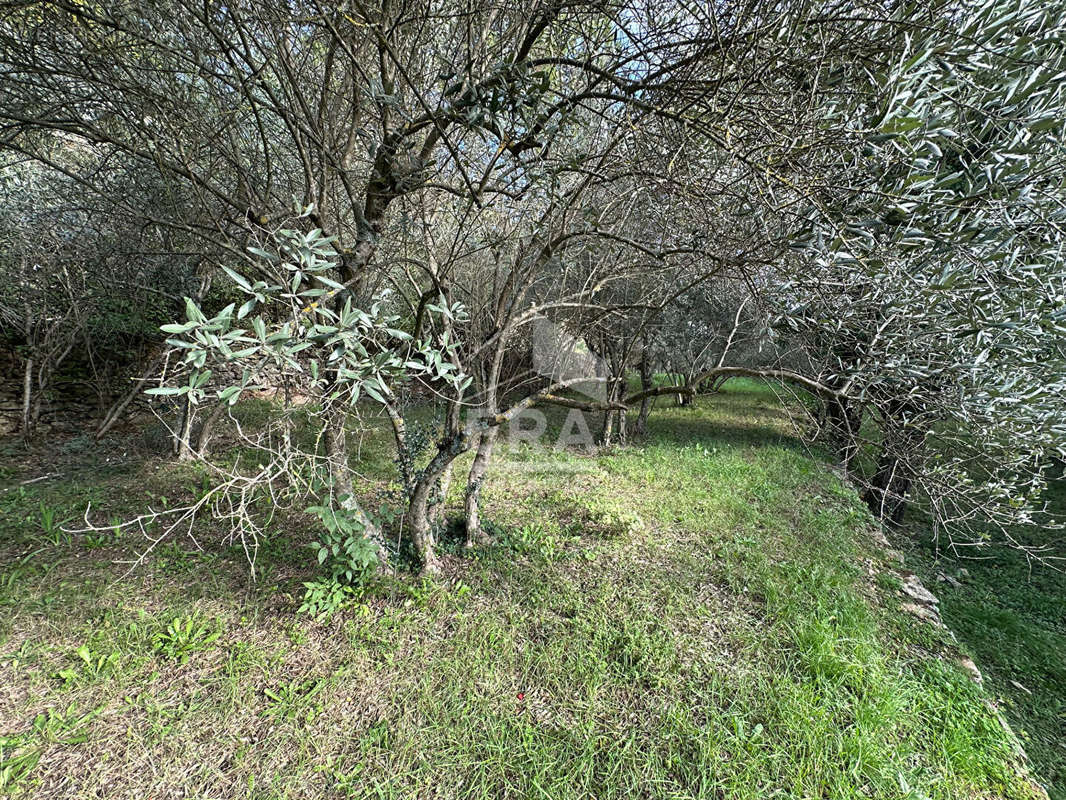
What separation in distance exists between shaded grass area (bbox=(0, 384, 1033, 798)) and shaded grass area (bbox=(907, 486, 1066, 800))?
3.38 ft

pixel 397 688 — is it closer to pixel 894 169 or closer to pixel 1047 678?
pixel 894 169

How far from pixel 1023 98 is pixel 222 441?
731 cm

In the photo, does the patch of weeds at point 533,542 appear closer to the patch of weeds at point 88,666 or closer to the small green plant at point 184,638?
the small green plant at point 184,638

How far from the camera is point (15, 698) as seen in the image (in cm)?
188

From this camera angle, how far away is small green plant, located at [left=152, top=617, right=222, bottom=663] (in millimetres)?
2166

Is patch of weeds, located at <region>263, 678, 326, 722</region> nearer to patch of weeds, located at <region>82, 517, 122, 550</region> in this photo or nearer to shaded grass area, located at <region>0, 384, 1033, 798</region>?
shaded grass area, located at <region>0, 384, 1033, 798</region>

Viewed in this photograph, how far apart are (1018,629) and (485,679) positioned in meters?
5.47

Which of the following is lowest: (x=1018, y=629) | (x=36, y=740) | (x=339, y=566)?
(x=1018, y=629)

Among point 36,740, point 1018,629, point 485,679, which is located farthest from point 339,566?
point 1018,629

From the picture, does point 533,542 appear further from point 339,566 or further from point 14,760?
point 14,760

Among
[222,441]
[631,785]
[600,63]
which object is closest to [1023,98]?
[600,63]

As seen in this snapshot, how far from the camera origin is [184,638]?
223 cm

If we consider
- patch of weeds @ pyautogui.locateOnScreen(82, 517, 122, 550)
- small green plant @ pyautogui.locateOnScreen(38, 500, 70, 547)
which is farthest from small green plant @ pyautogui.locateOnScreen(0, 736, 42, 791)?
small green plant @ pyautogui.locateOnScreen(38, 500, 70, 547)

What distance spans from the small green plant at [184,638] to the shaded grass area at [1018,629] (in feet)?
15.4
